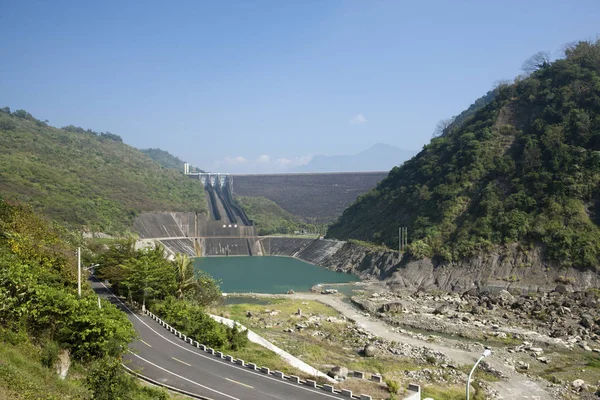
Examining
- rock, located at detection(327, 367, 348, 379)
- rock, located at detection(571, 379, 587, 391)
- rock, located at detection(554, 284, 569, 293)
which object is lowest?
rock, located at detection(571, 379, 587, 391)

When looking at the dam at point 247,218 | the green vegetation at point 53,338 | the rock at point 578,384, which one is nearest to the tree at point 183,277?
the green vegetation at point 53,338

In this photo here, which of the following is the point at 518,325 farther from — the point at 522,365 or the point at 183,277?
the point at 183,277

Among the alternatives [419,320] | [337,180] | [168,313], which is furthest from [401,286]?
[337,180]

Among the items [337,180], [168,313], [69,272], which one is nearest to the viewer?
[69,272]

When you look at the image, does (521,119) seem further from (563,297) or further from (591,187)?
(563,297)

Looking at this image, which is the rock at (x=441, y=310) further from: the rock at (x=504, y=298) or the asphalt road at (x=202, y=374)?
the asphalt road at (x=202, y=374)

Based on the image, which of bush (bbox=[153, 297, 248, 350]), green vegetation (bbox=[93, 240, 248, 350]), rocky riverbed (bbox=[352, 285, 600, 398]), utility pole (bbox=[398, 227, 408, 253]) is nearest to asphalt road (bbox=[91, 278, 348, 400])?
bush (bbox=[153, 297, 248, 350])

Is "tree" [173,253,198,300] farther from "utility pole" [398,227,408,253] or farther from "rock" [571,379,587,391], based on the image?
"utility pole" [398,227,408,253]

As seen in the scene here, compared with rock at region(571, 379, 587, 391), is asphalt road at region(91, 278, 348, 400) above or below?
above
